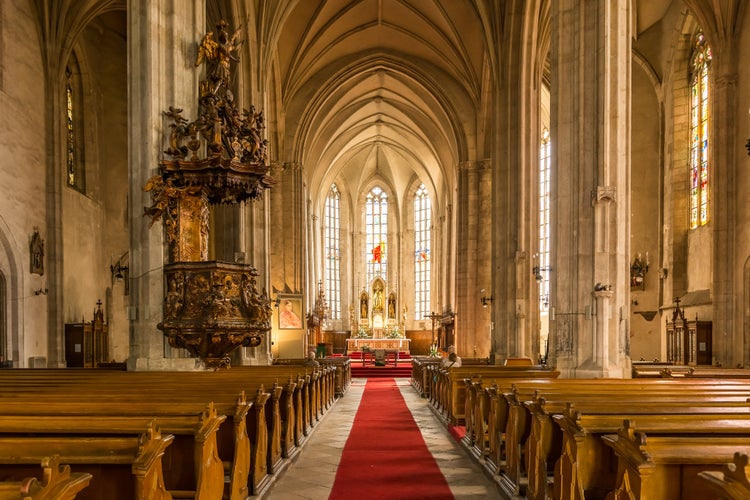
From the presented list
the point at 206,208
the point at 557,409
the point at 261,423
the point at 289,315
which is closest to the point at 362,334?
the point at 289,315

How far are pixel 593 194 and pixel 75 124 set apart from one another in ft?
54.6

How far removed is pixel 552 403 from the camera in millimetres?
5637

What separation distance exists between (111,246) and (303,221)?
1007 cm

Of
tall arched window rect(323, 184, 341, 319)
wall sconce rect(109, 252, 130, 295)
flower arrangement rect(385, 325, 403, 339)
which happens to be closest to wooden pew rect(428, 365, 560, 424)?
wall sconce rect(109, 252, 130, 295)

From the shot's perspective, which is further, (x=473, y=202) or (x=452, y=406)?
(x=473, y=202)

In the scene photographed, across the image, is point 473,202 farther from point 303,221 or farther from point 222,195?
point 222,195

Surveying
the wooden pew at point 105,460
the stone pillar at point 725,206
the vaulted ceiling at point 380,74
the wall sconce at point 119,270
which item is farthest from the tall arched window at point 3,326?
the stone pillar at point 725,206

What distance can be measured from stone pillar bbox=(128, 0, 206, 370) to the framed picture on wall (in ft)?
48.3

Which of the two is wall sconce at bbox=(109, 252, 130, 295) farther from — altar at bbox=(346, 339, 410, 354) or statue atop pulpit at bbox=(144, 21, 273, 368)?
altar at bbox=(346, 339, 410, 354)

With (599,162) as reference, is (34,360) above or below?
below

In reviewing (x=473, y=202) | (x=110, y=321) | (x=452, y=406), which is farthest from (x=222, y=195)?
(x=473, y=202)

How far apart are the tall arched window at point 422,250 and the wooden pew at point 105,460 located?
135 feet

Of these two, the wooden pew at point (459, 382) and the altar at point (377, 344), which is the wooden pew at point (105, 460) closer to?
the wooden pew at point (459, 382)

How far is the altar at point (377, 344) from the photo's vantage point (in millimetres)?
34656
